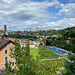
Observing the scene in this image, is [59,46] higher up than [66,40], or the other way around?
[66,40]

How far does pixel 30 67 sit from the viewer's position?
657 cm

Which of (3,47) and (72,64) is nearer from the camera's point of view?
(72,64)

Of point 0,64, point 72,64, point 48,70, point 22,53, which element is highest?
point 22,53

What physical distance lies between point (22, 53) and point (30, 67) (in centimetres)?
262

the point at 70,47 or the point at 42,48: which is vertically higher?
the point at 42,48

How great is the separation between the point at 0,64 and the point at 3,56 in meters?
2.13

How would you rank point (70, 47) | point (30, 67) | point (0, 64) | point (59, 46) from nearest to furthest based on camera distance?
point (30, 67) < point (0, 64) < point (70, 47) < point (59, 46)

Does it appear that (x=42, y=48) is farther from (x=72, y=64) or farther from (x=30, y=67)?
(x=72, y=64)

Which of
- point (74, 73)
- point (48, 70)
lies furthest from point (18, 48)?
point (74, 73)

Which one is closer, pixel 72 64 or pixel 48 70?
pixel 48 70

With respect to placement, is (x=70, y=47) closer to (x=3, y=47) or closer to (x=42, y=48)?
(x=3, y=47)

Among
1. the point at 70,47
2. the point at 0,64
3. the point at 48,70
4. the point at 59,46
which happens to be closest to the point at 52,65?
the point at 48,70

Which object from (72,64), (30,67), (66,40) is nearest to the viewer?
(30,67)

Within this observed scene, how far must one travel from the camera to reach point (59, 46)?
57625 mm
